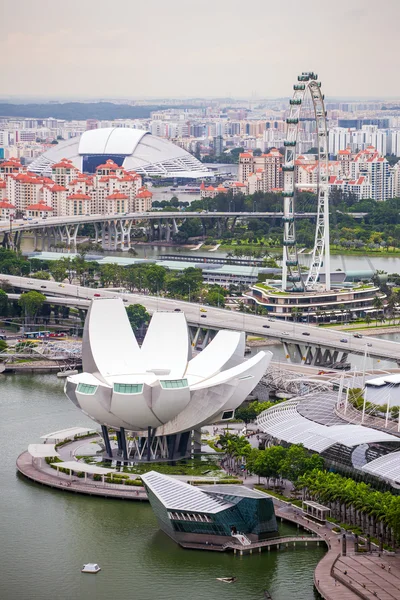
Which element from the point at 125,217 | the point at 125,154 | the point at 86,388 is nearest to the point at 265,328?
the point at 86,388

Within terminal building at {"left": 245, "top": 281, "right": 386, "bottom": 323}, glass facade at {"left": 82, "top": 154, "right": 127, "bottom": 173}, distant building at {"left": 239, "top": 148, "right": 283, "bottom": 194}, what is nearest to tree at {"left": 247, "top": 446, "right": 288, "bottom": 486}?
terminal building at {"left": 245, "top": 281, "right": 386, "bottom": 323}

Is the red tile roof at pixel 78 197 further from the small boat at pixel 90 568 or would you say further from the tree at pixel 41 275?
the small boat at pixel 90 568

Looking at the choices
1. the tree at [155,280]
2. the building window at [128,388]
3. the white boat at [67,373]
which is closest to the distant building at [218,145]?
the tree at [155,280]

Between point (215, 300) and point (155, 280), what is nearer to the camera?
point (215, 300)

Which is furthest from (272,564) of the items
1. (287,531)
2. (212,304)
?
(212,304)

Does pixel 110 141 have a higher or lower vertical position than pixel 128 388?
higher

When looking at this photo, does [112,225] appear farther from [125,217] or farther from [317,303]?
[317,303]

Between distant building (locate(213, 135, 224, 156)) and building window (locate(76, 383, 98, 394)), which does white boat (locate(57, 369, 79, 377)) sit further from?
distant building (locate(213, 135, 224, 156))
